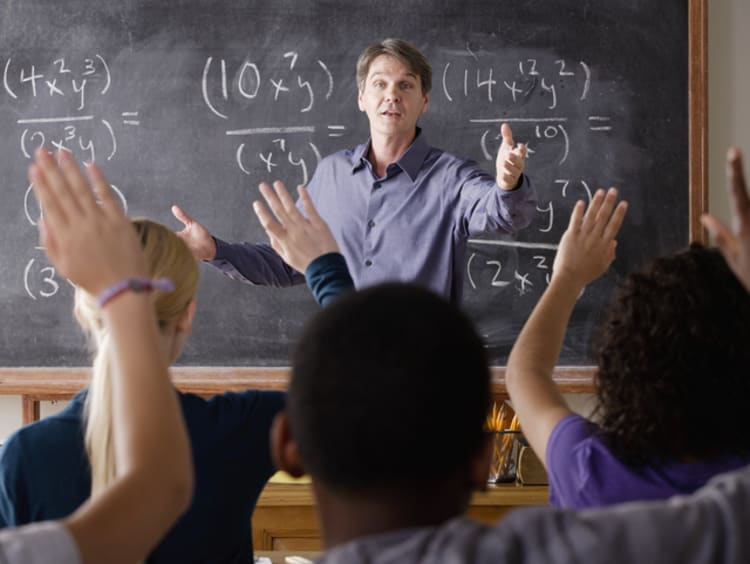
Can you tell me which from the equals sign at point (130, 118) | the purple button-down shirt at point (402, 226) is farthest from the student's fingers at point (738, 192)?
the equals sign at point (130, 118)

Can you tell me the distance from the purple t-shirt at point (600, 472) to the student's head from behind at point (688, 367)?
0.05 feet

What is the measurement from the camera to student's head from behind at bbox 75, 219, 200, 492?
1279 millimetres

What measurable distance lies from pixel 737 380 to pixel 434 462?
0.63 m

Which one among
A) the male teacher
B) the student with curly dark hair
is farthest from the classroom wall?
the student with curly dark hair

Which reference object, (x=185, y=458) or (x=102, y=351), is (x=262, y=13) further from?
(x=185, y=458)

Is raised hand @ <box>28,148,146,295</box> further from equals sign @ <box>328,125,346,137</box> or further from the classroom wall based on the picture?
the classroom wall

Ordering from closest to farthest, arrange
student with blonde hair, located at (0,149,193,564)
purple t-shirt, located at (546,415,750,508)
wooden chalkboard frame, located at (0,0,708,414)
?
student with blonde hair, located at (0,149,193,564), purple t-shirt, located at (546,415,750,508), wooden chalkboard frame, located at (0,0,708,414)

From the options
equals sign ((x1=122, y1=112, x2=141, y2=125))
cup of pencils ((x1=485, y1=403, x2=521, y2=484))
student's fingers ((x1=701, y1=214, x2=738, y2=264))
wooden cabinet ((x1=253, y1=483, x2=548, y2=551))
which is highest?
equals sign ((x1=122, y1=112, x2=141, y2=125))

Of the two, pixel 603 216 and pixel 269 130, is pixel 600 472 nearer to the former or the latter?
pixel 603 216

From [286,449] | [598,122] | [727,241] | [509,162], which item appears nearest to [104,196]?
[286,449]

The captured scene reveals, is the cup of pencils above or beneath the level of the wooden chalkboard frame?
beneath

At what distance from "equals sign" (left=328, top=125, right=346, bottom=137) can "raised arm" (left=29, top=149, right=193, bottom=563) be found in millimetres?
2677

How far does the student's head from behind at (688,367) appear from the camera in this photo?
1.19 metres

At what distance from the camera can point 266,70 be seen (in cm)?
352
